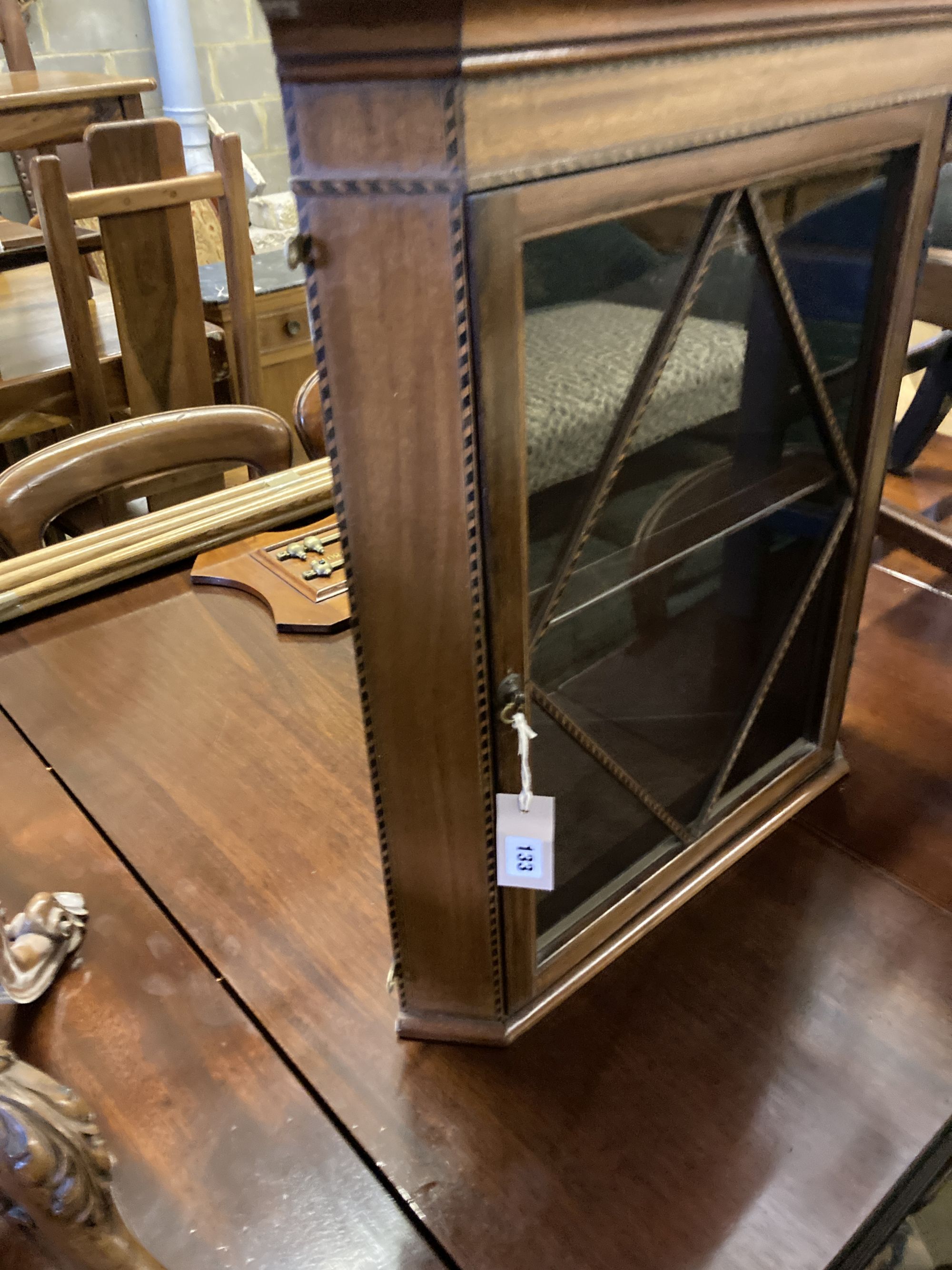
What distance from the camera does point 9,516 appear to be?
1.14 meters

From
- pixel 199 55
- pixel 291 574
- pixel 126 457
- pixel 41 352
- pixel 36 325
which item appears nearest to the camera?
pixel 291 574

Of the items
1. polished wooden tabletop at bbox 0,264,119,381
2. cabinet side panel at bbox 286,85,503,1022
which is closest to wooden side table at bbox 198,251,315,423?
polished wooden tabletop at bbox 0,264,119,381

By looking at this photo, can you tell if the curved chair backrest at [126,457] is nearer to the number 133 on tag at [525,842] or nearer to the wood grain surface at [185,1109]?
the wood grain surface at [185,1109]

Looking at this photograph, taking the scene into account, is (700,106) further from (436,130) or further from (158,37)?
(158,37)

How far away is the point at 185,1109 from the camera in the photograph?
1.84ft

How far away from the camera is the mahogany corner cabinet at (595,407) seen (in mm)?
377

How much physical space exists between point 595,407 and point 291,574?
0.61 metres

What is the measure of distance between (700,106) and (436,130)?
6.0 inches

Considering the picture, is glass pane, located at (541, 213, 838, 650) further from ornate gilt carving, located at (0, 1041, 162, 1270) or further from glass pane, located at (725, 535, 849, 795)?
ornate gilt carving, located at (0, 1041, 162, 1270)

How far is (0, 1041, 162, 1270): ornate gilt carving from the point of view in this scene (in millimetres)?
404

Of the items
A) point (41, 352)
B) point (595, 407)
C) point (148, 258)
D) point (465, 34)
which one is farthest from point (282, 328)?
point (465, 34)

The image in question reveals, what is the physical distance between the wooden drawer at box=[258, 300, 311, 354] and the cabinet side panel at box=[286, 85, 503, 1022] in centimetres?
226

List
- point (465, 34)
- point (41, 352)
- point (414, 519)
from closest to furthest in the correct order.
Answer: point (465, 34)
point (414, 519)
point (41, 352)

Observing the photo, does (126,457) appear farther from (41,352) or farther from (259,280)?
(259,280)
